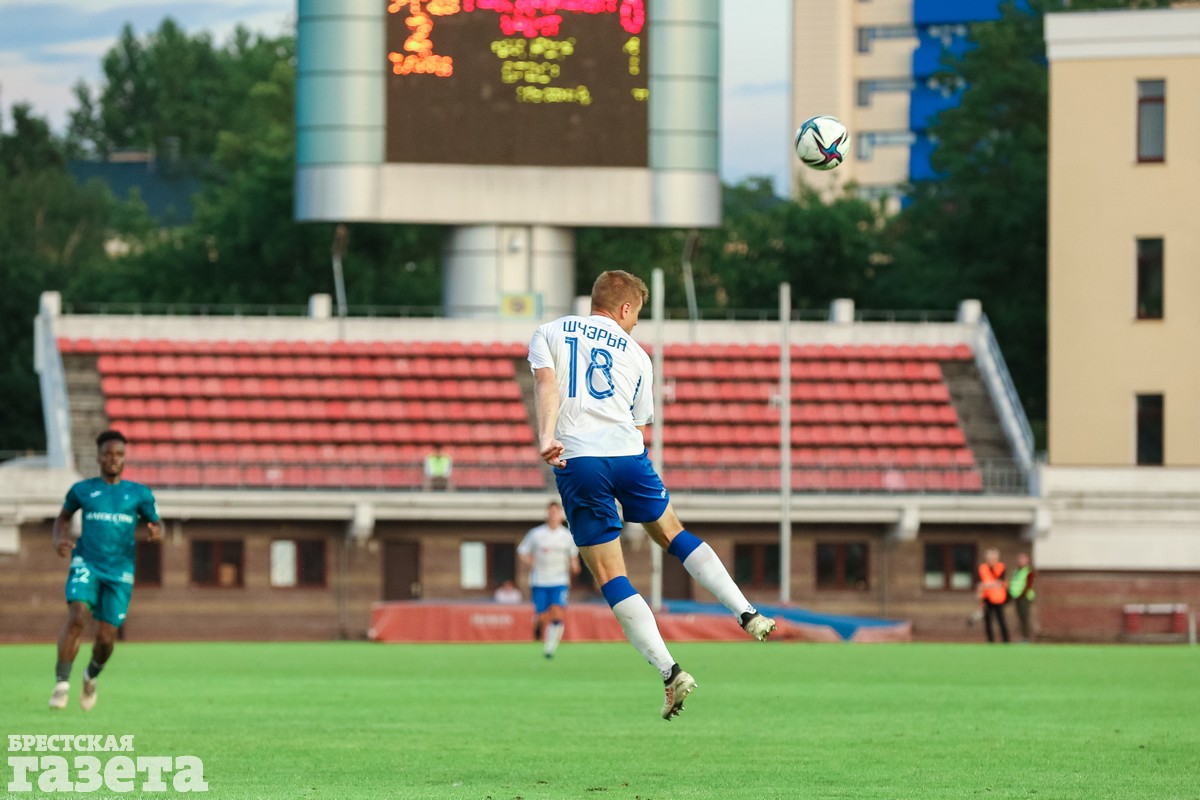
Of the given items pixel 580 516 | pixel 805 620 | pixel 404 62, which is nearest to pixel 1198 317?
pixel 805 620

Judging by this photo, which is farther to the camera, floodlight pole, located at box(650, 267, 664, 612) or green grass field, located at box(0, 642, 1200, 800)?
floodlight pole, located at box(650, 267, 664, 612)

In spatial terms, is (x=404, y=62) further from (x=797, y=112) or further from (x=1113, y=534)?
(x=797, y=112)

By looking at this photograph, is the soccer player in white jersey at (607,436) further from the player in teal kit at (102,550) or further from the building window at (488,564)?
the building window at (488,564)

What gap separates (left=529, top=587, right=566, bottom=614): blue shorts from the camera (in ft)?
83.0

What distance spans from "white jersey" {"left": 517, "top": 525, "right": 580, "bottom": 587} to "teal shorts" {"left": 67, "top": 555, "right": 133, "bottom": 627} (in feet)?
33.8

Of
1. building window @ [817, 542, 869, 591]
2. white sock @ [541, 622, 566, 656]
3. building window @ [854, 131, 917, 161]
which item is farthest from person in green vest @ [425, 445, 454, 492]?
building window @ [854, 131, 917, 161]

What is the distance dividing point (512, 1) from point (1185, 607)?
56.5 ft

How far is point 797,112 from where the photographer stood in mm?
102875

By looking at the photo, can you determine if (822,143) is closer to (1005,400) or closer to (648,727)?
(648,727)

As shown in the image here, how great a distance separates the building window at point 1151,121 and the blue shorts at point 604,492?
114ft

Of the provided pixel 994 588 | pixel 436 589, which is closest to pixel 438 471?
pixel 436 589

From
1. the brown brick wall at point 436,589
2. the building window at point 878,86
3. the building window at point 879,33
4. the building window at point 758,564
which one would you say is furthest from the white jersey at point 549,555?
the building window at point 878,86

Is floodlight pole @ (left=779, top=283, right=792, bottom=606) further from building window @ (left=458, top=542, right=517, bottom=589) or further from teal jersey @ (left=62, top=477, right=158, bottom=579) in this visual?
teal jersey @ (left=62, top=477, right=158, bottom=579)

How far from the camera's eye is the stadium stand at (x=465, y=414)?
4178 cm
